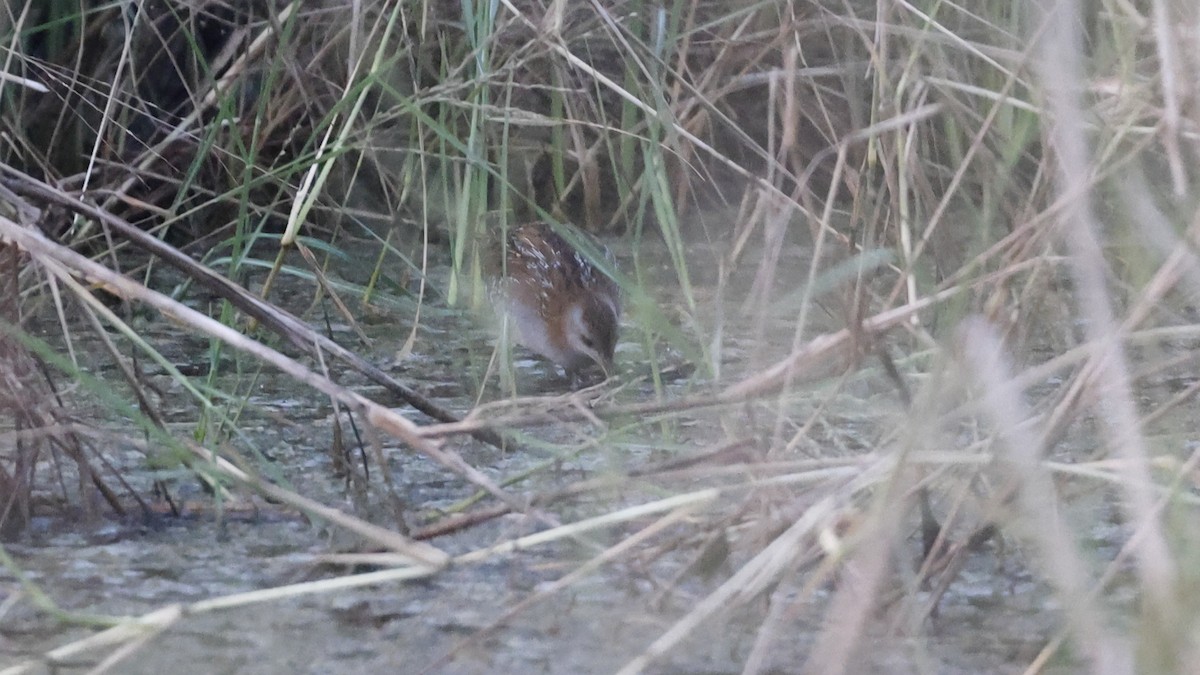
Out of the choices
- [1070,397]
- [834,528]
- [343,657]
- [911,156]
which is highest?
[911,156]

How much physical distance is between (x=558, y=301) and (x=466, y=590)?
163 centimetres

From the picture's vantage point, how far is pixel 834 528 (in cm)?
150

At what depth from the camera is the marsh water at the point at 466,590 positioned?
1493mm

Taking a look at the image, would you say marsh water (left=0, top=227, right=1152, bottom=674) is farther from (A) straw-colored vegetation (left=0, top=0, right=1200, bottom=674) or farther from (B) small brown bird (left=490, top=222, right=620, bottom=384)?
(B) small brown bird (left=490, top=222, right=620, bottom=384)

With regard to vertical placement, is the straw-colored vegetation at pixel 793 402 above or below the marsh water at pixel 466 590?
above

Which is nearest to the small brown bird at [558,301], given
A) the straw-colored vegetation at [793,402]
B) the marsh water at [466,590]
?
the straw-colored vegetation at [793,402]

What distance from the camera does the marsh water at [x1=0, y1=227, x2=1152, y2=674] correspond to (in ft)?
4.90

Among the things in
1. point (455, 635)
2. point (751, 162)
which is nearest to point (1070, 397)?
point (455, 635)

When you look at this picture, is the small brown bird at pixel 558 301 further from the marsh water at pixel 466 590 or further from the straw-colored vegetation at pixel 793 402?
the marsh water at pixel 466 590

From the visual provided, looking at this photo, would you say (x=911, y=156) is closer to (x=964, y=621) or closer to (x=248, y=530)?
(x=964, y=621)

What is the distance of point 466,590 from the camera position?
1665mm

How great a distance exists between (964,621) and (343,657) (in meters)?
0.58

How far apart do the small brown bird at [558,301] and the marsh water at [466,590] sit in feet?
2.76

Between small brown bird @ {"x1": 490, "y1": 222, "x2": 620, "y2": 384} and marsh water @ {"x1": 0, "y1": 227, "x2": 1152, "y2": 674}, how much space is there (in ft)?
2.76
